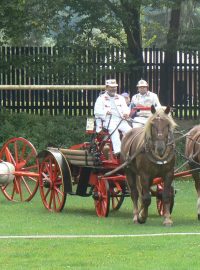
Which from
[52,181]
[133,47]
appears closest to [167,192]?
[52,181]

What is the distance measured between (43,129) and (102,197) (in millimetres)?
9872

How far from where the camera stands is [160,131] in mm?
14961

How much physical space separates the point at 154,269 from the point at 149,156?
4.82 meters

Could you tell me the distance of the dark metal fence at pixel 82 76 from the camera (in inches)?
Result: 1116

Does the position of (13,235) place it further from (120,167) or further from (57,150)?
(57,150)

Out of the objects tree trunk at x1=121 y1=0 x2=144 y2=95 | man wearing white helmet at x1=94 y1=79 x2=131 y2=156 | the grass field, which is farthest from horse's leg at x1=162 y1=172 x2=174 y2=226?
tree trunk at x1=121 y1=0 x2=144 y2=95

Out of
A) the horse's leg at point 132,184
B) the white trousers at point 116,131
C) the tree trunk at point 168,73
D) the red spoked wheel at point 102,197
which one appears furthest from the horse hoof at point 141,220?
the tree trunk at point 168,73

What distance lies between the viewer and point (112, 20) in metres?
27.7

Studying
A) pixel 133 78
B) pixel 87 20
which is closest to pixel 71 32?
pixel 87 20

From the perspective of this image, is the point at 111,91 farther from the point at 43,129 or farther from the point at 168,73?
the point at 168,73

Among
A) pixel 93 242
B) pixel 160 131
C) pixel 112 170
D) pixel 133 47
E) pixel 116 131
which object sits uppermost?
pixel 133 47

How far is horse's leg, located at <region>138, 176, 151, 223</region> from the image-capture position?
15.2 m

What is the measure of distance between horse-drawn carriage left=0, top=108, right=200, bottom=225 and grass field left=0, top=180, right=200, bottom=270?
34 centimetres

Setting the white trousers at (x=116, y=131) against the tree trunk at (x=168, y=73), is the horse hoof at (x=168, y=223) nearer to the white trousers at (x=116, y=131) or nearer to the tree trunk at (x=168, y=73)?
the white trousers at (x=116, y=131)
